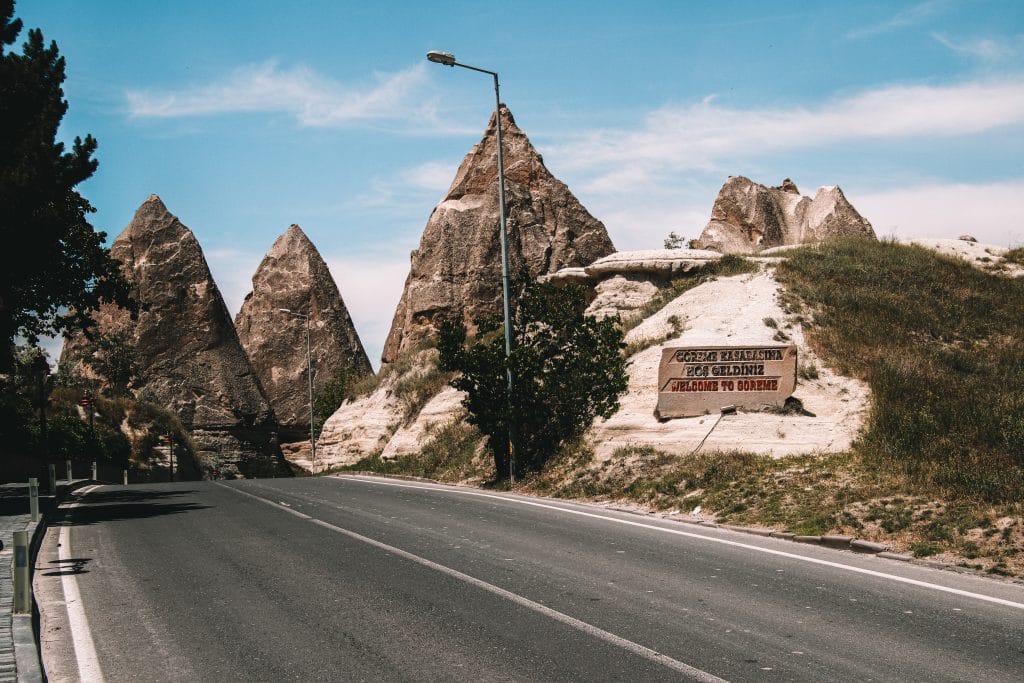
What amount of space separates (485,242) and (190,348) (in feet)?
95.6

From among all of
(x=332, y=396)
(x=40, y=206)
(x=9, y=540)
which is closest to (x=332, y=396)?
(x=332, y=396)

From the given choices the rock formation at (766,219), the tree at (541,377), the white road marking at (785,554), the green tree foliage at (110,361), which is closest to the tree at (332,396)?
the green tree foliage at (110,361)

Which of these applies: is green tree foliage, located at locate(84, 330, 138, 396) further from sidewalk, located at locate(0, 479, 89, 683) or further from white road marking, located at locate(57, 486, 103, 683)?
white road marking, located at locate(57, 486, 103, 683)

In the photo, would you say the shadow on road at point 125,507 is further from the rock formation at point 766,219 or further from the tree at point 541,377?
the rock formation at point 766,219

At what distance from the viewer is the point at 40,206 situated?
1777 centimetres

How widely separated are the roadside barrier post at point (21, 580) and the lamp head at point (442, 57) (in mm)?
14614

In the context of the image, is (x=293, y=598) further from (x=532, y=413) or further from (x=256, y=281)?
(x=256, y=281)

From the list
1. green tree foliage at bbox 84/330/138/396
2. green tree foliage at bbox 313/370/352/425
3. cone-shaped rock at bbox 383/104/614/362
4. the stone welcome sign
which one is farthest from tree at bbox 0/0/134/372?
green tree foliage at bbox 84/330/138/396

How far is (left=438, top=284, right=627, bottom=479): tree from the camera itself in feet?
67.7

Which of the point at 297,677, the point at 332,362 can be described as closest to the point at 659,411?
the point at 297,677

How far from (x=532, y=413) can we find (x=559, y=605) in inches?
507

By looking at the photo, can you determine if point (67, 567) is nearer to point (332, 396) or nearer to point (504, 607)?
point (504, 607)

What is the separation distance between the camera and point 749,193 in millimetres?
42625

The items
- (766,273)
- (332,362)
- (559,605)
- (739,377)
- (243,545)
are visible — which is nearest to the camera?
(559,605)
